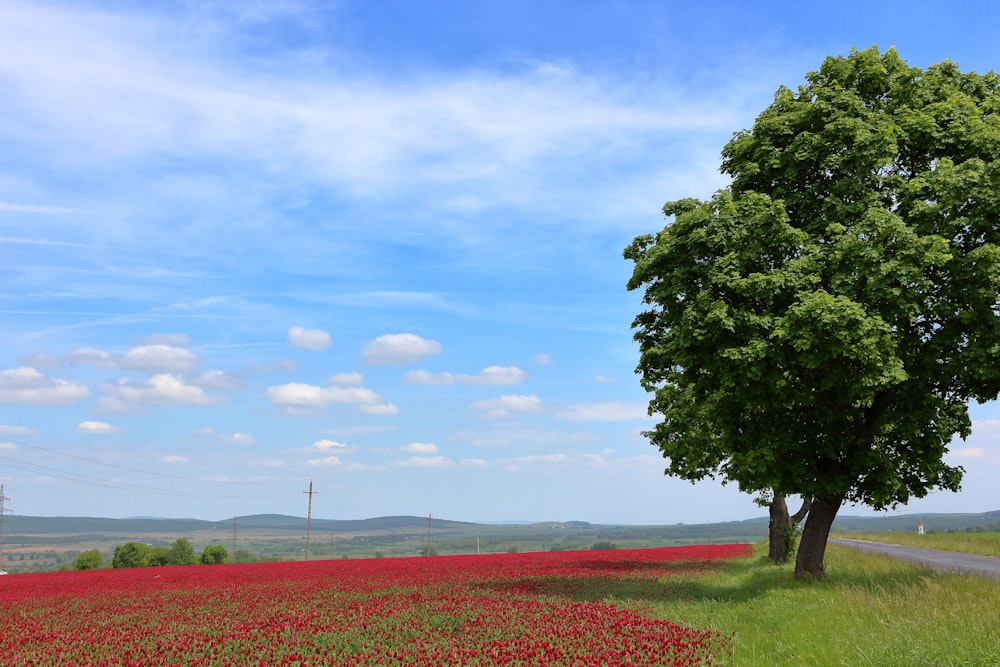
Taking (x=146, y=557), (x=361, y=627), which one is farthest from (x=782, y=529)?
(x=146, y=557)

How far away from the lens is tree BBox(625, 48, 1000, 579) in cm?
1858

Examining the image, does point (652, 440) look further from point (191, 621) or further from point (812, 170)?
point (191, 621)

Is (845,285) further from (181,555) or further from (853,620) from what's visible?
(181,555)

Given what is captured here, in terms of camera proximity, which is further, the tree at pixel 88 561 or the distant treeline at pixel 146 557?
the distant treeline at pixel 146 557

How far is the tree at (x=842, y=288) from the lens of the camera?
18.6 m

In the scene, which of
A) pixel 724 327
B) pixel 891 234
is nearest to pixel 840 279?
pixel 891 234

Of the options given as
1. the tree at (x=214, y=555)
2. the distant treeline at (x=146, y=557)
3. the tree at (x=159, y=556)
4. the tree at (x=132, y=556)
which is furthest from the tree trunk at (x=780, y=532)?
the tree at (x=159, y=556)

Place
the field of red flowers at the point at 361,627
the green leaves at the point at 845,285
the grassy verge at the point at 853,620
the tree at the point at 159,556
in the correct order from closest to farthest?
the grassy verge at the point at 853,620
the field of red flowers at the point at 361,627
the green leaves at the point at 845,285
the tree at the point at 159,556

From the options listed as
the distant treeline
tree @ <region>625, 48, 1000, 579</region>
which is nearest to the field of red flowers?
tree @ <region>625, 48, 1000, 579</region>

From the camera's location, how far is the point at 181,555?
7506 cm

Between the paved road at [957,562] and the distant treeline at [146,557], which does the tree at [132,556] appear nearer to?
the distant treeline at [146,557]

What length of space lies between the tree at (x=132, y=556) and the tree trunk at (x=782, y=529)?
186ft

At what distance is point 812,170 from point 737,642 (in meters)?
14.4

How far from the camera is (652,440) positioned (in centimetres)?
3384
